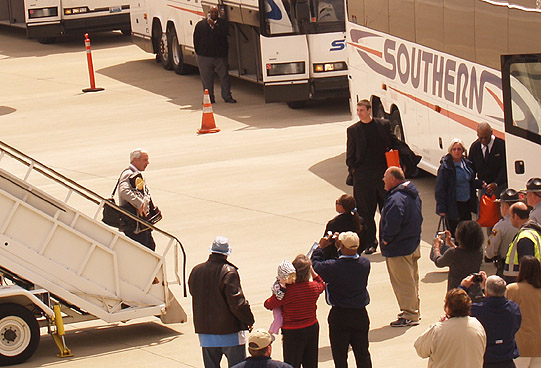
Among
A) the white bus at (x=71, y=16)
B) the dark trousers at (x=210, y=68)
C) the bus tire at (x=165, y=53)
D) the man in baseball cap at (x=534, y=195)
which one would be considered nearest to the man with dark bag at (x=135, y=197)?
the man in baseball cap at (x=534, y=195)

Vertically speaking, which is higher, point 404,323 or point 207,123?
point 404,323

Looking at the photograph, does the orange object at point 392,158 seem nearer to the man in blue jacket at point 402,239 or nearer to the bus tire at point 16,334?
the man in blue jacket at point 402,239

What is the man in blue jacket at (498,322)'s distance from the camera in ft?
26.1

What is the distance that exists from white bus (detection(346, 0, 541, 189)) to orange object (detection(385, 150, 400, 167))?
1.17m

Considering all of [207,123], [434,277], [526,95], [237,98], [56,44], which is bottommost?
[56,44]

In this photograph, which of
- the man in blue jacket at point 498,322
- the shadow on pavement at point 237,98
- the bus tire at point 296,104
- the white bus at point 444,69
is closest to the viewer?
the man in blue jacket at point 498,322

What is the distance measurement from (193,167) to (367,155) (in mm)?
6108

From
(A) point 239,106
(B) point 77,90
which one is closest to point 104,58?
(B) point 77,90

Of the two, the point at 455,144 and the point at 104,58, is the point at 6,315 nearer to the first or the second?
the point at 455,144

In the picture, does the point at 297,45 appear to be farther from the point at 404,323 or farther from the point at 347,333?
the point at 347,333

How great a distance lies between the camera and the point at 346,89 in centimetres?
2225

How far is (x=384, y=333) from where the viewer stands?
11.1 m

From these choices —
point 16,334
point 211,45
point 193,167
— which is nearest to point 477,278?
point 16,334

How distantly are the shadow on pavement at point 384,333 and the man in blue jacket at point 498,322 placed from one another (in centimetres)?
291
